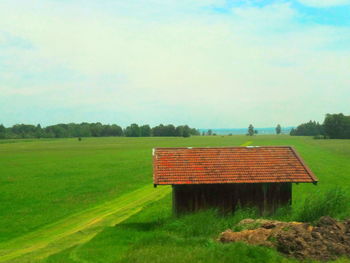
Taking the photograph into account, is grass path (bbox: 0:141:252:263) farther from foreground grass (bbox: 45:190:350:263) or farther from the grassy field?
foreground grass (bbox: 45:190:350:263)

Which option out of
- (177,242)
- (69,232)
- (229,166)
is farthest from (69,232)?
(229,166)

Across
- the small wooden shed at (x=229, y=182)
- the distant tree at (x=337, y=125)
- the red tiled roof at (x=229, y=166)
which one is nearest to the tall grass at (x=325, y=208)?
the small wooden shed at (x=229, y=182)

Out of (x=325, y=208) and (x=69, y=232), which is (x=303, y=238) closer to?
(x=325, y=208)

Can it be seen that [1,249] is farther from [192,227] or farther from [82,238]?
[192,227]

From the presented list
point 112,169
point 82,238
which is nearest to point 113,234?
point 82,238

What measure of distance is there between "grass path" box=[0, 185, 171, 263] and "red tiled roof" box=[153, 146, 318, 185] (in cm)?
450

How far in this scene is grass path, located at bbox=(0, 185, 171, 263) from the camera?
17.6 m

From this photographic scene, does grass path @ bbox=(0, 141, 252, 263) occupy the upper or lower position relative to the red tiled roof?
lower

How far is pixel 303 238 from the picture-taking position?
15.0m

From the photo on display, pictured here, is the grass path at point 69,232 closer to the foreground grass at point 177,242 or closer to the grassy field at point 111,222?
the grassy field at point 111,222

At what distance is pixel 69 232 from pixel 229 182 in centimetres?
819

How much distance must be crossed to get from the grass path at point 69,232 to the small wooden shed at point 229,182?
4.35 m

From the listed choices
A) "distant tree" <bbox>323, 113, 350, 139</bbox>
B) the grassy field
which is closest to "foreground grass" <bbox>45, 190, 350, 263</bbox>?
the grassy field

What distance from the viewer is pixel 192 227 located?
1831cm
